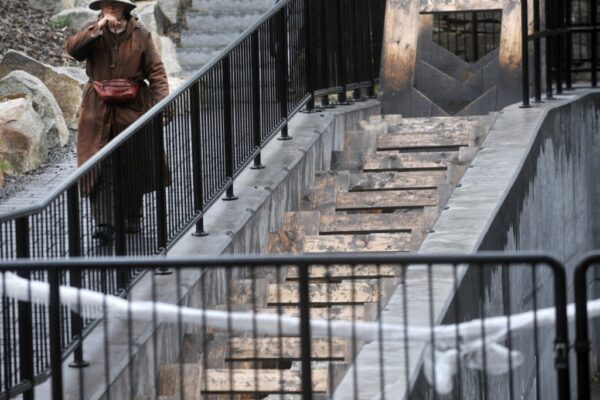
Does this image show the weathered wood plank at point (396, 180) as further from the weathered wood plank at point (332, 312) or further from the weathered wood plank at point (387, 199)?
the weathered wood plank at point (332, 312)

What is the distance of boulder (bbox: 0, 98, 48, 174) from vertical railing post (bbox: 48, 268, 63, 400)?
8.14 metres

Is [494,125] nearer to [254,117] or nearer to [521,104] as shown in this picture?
[521,104]

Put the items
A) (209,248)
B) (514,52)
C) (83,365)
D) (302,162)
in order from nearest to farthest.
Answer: (83,365) → (209,248) → (302,162) → (514,52)

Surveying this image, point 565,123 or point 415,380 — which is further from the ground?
point 565,123

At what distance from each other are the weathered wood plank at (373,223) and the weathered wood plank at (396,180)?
2.08ft

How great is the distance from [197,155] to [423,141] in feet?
10.4

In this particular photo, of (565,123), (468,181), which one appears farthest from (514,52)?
(468,181)

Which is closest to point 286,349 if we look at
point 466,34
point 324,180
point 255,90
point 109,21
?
point 109,21

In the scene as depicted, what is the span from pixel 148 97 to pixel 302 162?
1481mm

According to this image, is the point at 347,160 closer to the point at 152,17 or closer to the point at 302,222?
the point at 302,222

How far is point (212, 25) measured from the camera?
68.5 feet

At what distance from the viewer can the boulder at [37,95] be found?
14992 mm

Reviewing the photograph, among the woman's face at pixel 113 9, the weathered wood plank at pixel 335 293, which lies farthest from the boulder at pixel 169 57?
the weathered wood plank at pixel 335 293

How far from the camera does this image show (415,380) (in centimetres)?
696
